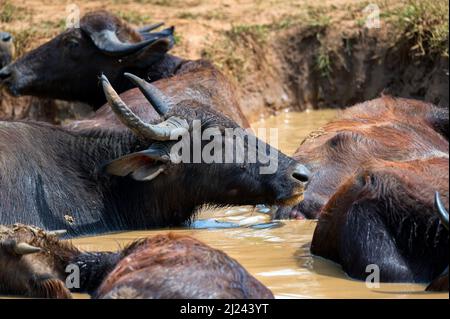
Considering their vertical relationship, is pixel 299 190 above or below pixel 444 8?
below

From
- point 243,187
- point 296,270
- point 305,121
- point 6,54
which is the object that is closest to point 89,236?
point 243,187

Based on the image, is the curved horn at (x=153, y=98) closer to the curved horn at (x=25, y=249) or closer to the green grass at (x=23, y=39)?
the curved horn at (x=25, y=249)

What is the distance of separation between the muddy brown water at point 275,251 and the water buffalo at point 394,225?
148mm

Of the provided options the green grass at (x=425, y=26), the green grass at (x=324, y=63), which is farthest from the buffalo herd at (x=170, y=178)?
the green grass at (x=425, y=26)

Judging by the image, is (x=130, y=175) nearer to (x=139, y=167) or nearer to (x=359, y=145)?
(x=139, y=167)

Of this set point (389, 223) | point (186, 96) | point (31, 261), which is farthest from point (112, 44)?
point (389, 223)

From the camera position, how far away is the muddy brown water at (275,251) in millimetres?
7887

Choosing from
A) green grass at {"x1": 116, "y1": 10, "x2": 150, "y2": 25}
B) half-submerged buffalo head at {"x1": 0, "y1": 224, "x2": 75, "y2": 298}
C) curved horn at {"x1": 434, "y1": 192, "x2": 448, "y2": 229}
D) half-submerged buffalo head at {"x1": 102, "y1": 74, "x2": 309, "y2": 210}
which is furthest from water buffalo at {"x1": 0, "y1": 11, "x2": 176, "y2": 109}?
curved horn at {"x1": 434, "y1": 192, "x2": 448, "y2": 229}

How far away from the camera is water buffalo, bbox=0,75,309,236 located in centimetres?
1016

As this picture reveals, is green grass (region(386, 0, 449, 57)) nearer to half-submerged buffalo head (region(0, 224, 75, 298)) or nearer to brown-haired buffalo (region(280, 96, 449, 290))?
brown-haired buffalo (region(280, 96, 449, 290))

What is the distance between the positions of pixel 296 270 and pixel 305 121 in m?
7.82

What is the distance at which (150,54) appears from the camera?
13.5 metres

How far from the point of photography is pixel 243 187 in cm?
1048
